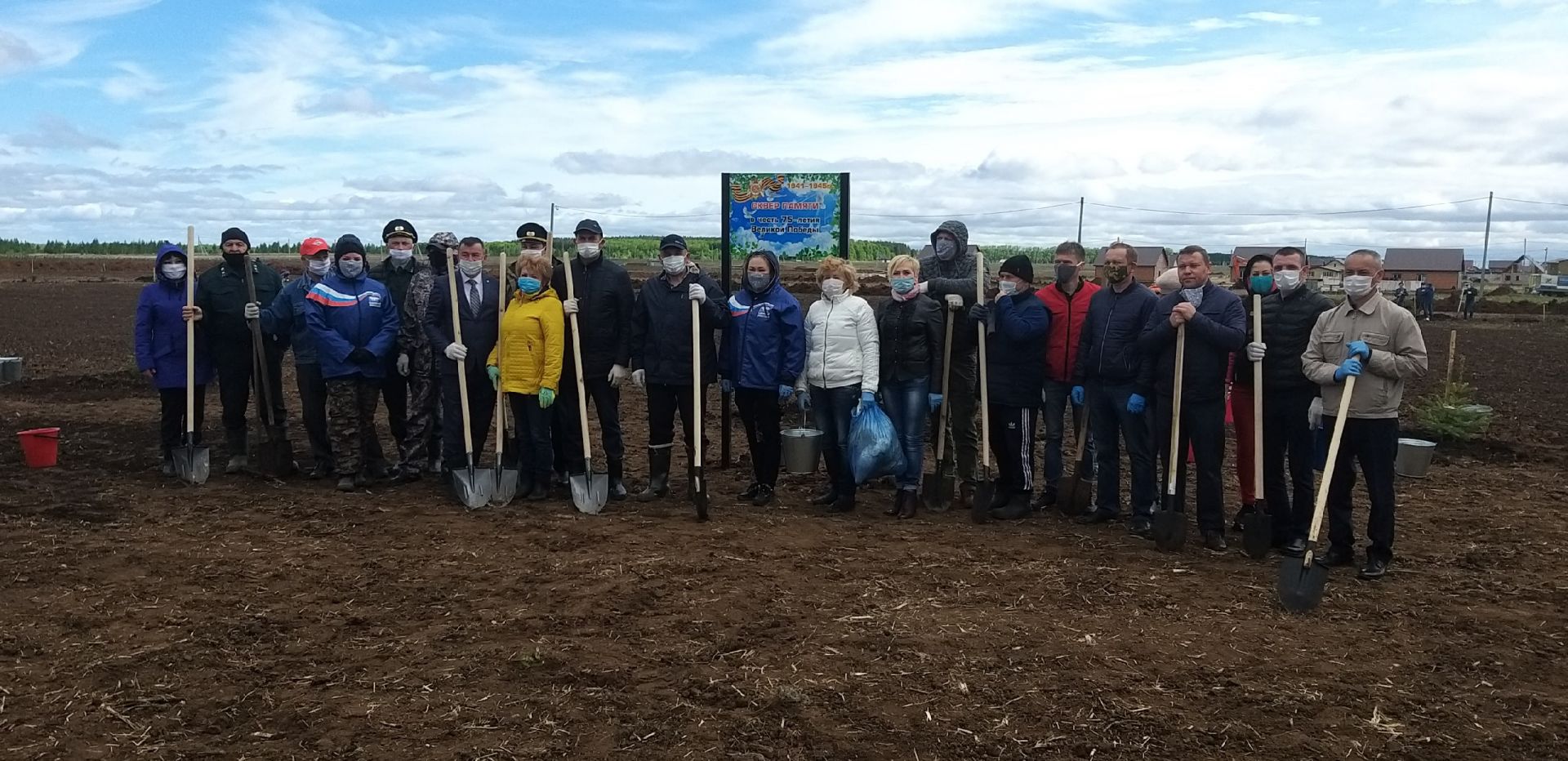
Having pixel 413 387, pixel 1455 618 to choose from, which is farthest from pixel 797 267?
pixel 1455 618

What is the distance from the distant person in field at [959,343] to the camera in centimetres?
786

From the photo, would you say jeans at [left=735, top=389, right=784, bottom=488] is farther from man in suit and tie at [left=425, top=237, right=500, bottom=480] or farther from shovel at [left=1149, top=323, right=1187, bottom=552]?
shovel at [left=1149, top=323, right=1187, bottom=552]

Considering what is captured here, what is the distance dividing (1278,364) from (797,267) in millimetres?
39330

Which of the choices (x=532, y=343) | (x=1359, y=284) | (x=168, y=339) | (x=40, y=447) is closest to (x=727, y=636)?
(x=532, y=343)

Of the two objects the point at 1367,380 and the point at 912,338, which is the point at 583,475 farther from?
the point at 1367,380

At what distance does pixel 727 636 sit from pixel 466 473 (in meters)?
3.46

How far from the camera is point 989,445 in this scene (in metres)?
7.91

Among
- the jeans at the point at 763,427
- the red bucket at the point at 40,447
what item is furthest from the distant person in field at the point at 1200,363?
the red bucket at the point at 40,447

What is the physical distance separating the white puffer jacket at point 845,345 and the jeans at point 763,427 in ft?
1.36

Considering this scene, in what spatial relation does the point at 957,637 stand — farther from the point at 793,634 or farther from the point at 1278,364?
the point at 1278,364

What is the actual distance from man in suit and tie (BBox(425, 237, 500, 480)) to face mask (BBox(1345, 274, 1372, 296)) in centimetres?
582

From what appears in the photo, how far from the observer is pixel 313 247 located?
8.51 metres

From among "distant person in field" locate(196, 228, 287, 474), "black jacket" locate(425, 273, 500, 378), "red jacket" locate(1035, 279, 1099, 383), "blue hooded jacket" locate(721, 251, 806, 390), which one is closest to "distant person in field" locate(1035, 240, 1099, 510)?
"red jacket" locate(1035, 279, 1099, 383)

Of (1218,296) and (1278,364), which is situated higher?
(1218,296)
